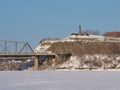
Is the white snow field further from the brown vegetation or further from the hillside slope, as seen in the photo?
the brown vegetation

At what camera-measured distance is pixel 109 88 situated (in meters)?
26.6

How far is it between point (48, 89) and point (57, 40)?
7813 centimetres

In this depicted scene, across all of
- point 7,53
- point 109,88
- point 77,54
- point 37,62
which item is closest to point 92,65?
point 77,54

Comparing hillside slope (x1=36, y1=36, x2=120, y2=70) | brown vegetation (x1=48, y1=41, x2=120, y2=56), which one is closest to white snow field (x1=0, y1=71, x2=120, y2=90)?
hillside slope (x1=36, y1=36, x2=120, y2=70)

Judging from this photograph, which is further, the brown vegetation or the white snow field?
the brown vegetation

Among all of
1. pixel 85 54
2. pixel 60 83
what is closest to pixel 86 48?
pixel 85 54

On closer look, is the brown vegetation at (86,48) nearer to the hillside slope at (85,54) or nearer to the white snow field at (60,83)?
the hillside slope at (85,54)

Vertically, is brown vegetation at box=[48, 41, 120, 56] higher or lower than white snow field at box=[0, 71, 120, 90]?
higher

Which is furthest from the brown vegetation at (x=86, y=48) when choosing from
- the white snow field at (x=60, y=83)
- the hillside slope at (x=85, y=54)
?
the white snow field at (x=60, y=83)

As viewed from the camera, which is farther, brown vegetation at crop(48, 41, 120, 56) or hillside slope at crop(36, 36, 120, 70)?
brown vegetation at crop(48, 41, 120, 56)

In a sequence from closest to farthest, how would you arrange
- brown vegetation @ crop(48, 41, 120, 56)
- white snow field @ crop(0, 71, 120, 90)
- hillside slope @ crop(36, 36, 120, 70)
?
1. white snow field @ crop(0, 71, 120, 90)
2. hillside slope @ crop(36, 36, 120, 70)
3. brown vegetation @ crop(48, 41, 120, 56)

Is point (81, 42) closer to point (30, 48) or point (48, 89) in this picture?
point (30, 48)

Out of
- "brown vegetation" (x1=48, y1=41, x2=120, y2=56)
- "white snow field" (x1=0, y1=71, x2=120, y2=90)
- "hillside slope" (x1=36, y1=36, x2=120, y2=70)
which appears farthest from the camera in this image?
"brown vegetation" (x1=48, y1=41, x2=120, y2=56)

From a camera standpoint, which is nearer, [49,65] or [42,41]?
[49,65]
